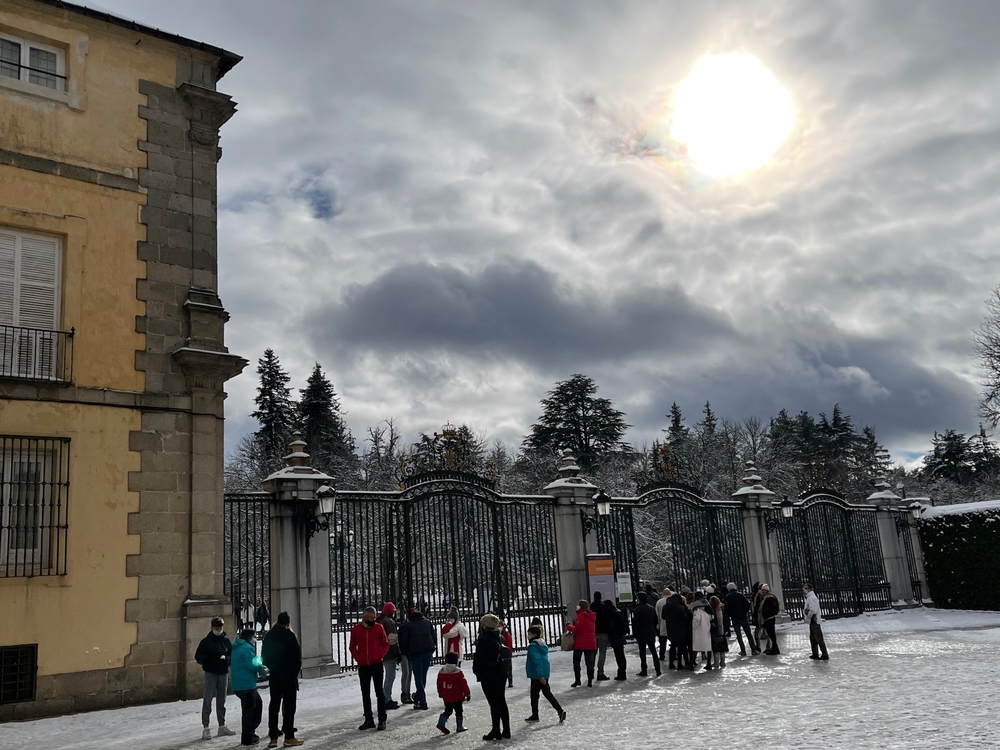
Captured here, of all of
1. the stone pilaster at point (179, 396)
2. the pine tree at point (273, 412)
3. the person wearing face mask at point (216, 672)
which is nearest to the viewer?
the person wearing face mask at point (216, 672)

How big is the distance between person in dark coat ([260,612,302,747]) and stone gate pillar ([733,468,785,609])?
51.5 feet

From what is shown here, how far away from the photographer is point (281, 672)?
9.66 m

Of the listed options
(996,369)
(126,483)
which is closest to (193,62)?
(126,483)

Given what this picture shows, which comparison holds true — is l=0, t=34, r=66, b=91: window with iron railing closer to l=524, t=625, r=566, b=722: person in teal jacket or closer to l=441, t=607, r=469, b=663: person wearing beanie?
l=441, t=607, r=469, b=663: person wearing beanie

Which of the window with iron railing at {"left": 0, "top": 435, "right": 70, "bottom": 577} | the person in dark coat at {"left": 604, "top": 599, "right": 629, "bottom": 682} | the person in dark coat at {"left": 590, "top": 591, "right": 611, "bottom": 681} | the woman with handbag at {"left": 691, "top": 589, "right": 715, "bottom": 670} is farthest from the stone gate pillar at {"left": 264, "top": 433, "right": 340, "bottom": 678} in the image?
the woman with handbag at {"left": 691, "top": 589, "right": 715, "bottom": 670}

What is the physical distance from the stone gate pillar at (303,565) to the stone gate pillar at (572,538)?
565 cm

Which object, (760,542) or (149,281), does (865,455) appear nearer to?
(760,542)

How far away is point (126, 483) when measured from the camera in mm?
12930

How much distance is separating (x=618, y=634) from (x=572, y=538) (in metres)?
4.76

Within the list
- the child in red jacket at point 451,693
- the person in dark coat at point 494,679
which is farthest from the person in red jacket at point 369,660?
the person in dark coat at point 494,679

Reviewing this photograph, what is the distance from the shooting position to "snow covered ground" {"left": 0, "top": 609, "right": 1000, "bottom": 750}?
8.62 meters

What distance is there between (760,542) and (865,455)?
63592 mm

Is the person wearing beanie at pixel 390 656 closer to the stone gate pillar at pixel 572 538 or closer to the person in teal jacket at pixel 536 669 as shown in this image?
the person in teal jacket at pixel 536 669

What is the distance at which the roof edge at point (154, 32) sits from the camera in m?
13.9
